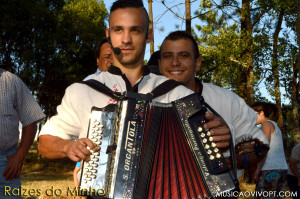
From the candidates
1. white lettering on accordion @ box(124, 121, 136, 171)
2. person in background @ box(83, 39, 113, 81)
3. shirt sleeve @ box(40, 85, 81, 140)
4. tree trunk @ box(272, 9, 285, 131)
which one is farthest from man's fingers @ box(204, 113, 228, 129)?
tree trunk @ box(272, 9, 285, 131)

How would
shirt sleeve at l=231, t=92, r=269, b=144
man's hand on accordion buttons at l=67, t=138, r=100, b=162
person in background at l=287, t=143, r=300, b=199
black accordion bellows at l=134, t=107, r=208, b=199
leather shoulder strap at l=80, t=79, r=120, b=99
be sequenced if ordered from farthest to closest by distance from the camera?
1. person in background at l=287, t=143, r=300, b=199
2. shirt sleeve at l=231, t=92, r=269, b=144
3. leather shoulder strap at l=80, t=79, r=120, b=99
4. black accordion bellows at l=134, t=107, r=208, b=199
5. man's hand on accordion buttons at l=67, t=138, r=100, b=162

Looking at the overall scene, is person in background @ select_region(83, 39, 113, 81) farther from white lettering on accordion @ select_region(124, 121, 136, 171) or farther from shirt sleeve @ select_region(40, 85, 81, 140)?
white lettering on accordion @ select_region(124, 121, 136, 171)

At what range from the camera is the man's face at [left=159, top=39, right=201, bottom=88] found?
342cm

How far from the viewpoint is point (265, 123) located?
560cm

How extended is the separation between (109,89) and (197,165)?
80 centimetres

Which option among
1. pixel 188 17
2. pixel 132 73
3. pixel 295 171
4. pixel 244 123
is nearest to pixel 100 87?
pixel 132 73

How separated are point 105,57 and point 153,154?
2.91m

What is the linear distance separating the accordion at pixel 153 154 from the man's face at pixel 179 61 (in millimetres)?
1116

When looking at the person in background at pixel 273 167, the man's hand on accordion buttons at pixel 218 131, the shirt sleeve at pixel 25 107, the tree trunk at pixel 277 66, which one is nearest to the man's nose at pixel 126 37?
the man's hand on accordion buttons at pixel 218 131

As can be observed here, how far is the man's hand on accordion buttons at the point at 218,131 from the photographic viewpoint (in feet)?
7.40

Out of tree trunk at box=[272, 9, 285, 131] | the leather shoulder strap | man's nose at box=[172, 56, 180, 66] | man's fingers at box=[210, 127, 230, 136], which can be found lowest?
man's fingers at box=[210, 127, 230, 136]

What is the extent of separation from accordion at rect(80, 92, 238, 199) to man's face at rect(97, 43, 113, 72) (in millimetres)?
2619

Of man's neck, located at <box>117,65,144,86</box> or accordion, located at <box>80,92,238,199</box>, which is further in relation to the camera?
man's neck, located at <box>117,65,144,86</box>

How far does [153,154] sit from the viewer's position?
223cm
